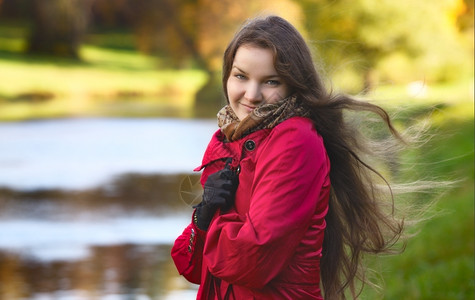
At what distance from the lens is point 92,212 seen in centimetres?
1048

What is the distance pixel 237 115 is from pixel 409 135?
87 cm

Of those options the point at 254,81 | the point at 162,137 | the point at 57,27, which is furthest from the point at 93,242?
the point at 57,27

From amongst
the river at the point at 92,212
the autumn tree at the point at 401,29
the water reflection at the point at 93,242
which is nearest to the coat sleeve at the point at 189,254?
the river at the point at 92,212

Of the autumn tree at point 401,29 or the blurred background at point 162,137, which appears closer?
the blurred background at point 162,137

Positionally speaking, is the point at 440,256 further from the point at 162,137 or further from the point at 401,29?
the point at 162,137

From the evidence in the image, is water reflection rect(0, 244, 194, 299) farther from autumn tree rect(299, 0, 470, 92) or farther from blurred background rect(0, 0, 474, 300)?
autumn tree rect(299, 0, 470, 92)

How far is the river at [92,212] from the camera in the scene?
721cm

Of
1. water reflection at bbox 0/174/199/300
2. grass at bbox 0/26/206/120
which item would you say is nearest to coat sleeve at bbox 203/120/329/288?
water reflection at bbox 0/174/199/300

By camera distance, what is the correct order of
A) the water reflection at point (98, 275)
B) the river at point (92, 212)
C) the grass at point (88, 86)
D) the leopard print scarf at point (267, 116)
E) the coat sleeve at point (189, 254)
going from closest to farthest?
the leopard print scarf at point (267, 116) < the coat sleeve at point (189, 254) < the water reflection at point (98, 275) < the river at point (92, 212) < the grass at point (88, 86)

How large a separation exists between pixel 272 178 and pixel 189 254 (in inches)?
20.9

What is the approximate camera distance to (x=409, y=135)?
3.49 m

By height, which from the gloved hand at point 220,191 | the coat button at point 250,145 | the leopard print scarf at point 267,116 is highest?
the leopard print scarf at point 267,116

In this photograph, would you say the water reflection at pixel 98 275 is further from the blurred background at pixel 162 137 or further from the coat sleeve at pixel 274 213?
the coat sleeve at pixel 274 213

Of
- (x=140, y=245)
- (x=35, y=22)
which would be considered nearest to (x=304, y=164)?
(x=140, y=245)
